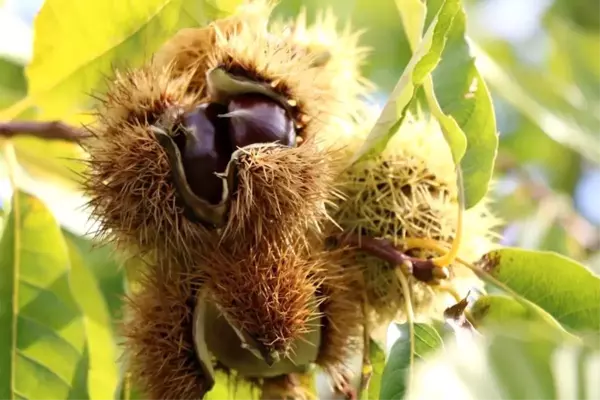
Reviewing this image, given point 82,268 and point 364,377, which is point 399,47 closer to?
point 82,268

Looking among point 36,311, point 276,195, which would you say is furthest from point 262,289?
point 36,311

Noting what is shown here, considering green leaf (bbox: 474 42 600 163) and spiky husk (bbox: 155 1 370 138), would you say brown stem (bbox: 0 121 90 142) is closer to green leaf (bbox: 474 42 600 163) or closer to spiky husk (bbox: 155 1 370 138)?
spiky husk (bbox: 155 1 370 138)

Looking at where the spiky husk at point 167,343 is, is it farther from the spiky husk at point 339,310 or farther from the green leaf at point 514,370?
the green leaf at point 514,370

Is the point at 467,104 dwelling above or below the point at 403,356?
above

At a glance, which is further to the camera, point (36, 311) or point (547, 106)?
point (547, 106)

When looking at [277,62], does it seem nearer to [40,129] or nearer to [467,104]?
[467,104]

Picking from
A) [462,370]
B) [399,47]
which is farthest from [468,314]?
[399,47]
